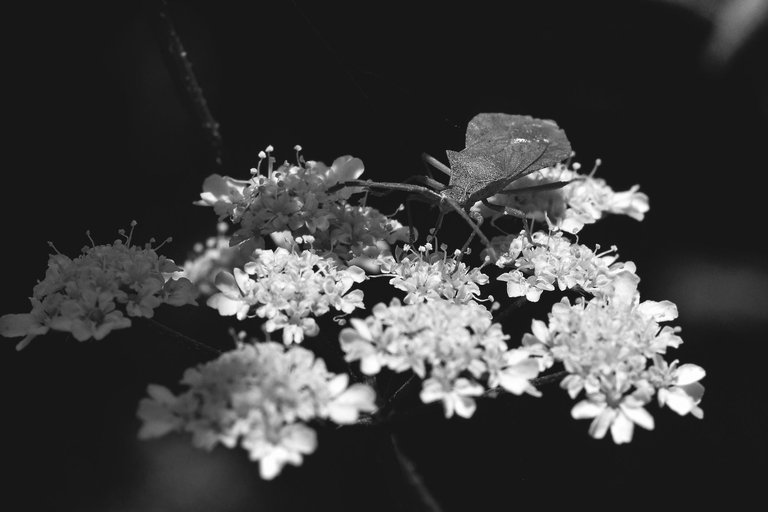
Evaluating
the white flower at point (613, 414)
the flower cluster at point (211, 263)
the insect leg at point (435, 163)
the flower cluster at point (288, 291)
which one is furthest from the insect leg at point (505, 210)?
the flower cluster at point (211, 263)

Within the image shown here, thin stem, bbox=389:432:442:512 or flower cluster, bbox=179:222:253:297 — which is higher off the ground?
thin stem, bbox=389:432:442:512

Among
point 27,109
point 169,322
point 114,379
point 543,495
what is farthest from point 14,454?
point 543,495

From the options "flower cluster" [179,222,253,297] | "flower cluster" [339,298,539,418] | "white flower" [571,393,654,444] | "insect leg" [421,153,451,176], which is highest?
"insect leg" [421,153,451,176]

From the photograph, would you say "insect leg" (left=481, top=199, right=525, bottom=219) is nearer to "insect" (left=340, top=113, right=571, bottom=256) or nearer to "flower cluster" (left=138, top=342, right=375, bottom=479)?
"insect" (left=340, top=113, right=571, bottom=256)

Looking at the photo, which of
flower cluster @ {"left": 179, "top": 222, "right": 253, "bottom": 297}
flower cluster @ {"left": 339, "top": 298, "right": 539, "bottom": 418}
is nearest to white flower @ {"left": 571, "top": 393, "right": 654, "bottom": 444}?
flower cluster @ {"left": 339, "top": 298, "right": 539, "bottom": 418}

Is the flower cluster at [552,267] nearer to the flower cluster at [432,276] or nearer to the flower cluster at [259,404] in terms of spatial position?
the flower cluster at [432,276]

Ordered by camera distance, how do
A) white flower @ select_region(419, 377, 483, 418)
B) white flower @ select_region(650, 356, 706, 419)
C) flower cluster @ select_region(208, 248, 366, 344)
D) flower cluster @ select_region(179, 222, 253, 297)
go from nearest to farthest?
white flower @ select_region(419, 377, 483, 418) < white flower @ select_region(650, 356, 706, 419) < flower cluster @ select_region(208, 248, 366, 344) < flower cluster @ select_region(179, 222, 253, 297)

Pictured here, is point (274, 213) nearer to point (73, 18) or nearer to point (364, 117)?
point (364, 117)
